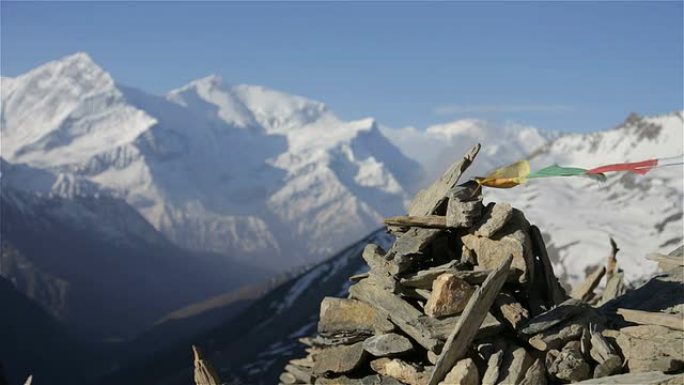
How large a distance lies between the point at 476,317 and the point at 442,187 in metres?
6.99

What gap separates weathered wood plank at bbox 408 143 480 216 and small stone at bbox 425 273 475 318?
4291mm

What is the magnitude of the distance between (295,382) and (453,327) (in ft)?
45.1

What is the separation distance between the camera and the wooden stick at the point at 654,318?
24.0m

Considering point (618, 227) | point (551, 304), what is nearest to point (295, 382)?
point (551, 304)

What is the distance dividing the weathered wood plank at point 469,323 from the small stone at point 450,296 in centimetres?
109

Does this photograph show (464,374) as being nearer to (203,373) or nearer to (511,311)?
(511,311)

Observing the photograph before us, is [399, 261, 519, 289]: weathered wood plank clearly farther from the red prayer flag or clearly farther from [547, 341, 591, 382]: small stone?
the red prayer flag

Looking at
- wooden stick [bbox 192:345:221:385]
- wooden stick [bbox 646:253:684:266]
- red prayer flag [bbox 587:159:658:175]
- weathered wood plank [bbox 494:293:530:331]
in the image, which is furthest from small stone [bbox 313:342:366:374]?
wooden stick [bbox 646:253:684:266]

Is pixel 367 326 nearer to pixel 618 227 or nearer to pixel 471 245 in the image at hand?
pixel 471 245

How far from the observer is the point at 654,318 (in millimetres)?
24750

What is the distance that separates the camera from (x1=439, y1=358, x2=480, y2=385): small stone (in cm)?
2277

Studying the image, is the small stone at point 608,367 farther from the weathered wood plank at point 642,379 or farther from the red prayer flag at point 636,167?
the red prayer flag at point 636,167

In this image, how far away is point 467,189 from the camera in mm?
27141

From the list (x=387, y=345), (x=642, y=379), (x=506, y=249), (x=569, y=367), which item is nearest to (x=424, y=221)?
(x=506, y=249)
